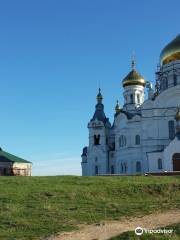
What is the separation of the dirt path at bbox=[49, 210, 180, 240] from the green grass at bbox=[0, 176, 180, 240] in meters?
0.60

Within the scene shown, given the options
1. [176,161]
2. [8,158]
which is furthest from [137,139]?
[8,158]

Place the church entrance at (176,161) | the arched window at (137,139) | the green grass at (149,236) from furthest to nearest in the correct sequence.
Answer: the arched window at (137,139) < the church entrance at (176,161) < the green grass at (149,236)

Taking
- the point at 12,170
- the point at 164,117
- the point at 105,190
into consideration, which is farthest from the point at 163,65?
the point at 105,190

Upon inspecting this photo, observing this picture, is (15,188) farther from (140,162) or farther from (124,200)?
(140,162)

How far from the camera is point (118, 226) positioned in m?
14.5

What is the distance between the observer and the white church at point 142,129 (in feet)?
128

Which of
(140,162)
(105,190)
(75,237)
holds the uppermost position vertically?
(140,162)

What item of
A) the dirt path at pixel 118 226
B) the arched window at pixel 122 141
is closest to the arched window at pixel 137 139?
the arched window at pixel 122 141

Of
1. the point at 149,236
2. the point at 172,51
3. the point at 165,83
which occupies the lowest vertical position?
the point at 149,236

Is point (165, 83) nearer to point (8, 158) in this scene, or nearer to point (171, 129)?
point (171, 129)

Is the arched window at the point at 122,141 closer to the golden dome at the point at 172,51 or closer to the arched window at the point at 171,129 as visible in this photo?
the arched window at the point at 171,129

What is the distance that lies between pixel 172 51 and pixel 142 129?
8966 millimetres

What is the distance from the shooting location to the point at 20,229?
14.6m

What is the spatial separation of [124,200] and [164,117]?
2309cm
